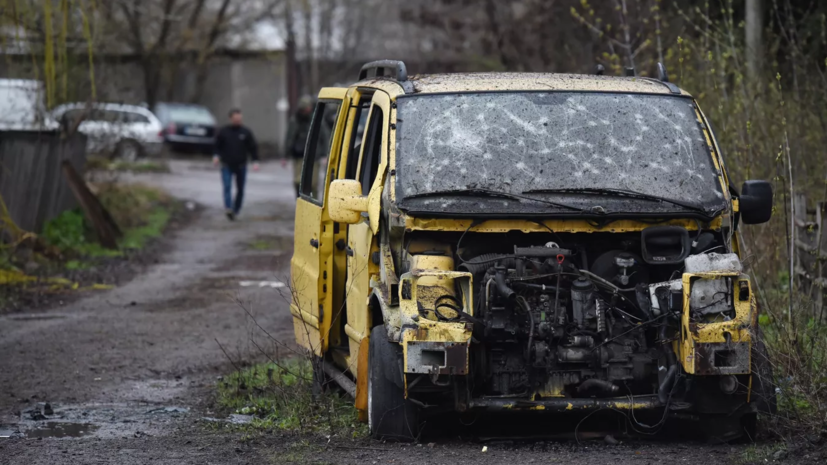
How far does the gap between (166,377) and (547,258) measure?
388 cm

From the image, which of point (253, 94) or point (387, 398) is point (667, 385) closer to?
point (387, 398)

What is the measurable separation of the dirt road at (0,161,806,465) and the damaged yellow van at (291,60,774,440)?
0.28m

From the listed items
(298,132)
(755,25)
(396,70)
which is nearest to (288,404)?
(396,70)

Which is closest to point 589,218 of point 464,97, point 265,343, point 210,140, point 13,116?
point 464,97

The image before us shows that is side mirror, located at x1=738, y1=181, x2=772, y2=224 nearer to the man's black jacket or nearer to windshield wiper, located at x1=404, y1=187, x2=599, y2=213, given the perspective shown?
windshield wiper, located at x1=404, y1=187, x2=599, y2=213

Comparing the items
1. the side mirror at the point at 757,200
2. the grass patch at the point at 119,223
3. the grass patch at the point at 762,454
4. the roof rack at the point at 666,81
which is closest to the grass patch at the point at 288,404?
the grass patch at the point at 762,454

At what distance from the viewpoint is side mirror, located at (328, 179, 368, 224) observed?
262 inches

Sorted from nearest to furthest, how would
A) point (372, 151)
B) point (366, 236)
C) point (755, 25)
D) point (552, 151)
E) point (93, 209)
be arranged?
point (552, 151)
point (366, 236)
point (372, 151)
point (755, 25)
point (93, 209)

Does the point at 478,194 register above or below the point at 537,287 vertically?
above

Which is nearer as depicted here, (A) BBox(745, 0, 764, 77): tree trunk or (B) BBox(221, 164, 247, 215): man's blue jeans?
(A) BBox(745, 0, 764, 77): tree trunk

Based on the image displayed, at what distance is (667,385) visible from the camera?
20.1ft

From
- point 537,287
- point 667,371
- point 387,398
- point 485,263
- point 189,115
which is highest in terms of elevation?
point 189,115

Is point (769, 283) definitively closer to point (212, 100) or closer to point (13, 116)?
point (13, 116)

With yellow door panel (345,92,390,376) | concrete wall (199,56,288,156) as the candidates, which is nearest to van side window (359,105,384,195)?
yellow door panel (345,92,390,376)
